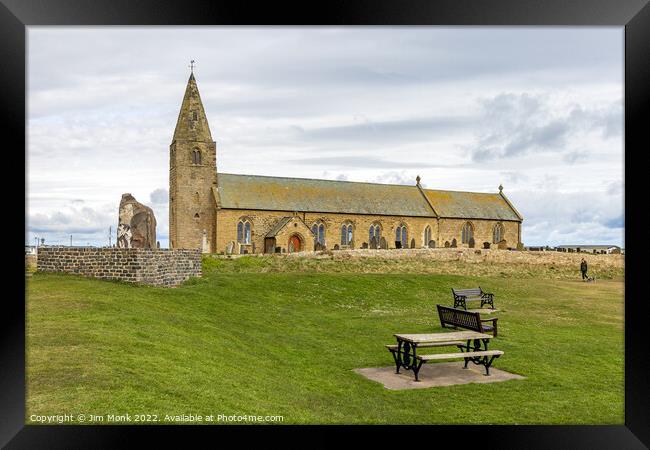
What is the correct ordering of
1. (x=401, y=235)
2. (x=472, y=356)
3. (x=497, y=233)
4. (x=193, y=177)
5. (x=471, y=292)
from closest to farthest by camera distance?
(x=472, y=356), (x=471, y=292), (x=193, y=177), (x=401, y=235), (x=497, y=233)

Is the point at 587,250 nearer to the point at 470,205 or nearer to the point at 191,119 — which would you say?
the point at 470,205

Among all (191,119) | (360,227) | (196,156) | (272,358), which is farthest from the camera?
(360,227)

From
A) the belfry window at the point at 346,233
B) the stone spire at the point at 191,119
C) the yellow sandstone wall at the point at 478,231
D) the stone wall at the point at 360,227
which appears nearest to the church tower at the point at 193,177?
the stone spire at the point at 191,119

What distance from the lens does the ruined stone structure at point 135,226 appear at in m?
18.5

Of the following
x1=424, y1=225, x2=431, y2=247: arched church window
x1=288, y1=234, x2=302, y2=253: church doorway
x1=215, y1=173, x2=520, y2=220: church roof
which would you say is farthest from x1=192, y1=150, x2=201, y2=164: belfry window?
x1=424, y1=225, x2=431, y2=247: arched church window

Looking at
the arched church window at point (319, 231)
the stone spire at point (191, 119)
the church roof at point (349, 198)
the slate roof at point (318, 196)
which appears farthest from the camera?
the arched church window at point (319, 231)

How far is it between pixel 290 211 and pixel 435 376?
111 feet

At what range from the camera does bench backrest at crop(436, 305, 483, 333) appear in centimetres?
1099

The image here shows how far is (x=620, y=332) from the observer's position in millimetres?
15359

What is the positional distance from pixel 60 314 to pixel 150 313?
189 cm

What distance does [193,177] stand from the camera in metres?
41.2

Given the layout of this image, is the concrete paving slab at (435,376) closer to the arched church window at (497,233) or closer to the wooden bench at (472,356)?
A: the wooden bench at (472,356)

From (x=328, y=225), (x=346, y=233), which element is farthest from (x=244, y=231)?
(x=346, y=233)

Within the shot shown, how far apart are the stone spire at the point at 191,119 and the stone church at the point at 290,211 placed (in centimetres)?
8
